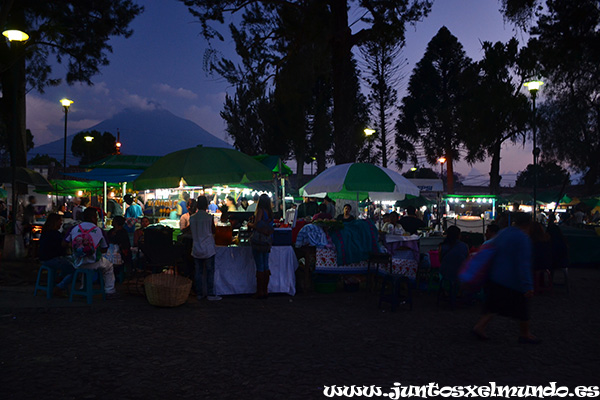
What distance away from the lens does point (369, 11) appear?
15062mm

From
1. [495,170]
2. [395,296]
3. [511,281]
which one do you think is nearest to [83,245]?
[395,296]

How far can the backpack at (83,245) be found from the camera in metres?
7.80

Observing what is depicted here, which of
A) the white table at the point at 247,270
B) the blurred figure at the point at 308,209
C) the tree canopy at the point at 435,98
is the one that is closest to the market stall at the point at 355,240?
the white table at the point at 247,270

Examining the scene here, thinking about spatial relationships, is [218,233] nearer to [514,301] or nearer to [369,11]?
[514,301]

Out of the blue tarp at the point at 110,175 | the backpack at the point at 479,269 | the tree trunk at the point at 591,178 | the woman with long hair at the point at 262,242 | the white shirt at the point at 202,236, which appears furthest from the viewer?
the tree trunk at the point at 591,178

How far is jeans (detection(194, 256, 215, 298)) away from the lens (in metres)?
8.34

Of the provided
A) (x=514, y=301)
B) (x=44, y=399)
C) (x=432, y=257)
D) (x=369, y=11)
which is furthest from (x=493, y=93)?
(x=44, y=399)

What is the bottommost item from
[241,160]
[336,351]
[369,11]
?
[336,351]

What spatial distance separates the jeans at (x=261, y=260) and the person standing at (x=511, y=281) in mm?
3751

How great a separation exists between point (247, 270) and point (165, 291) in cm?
173

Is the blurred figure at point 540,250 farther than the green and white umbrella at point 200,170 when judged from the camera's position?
No

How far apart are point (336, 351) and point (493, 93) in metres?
34.3

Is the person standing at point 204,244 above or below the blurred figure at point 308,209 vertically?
below

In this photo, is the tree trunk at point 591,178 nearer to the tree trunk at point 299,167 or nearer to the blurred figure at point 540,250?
the tree trunk at point 299,167
